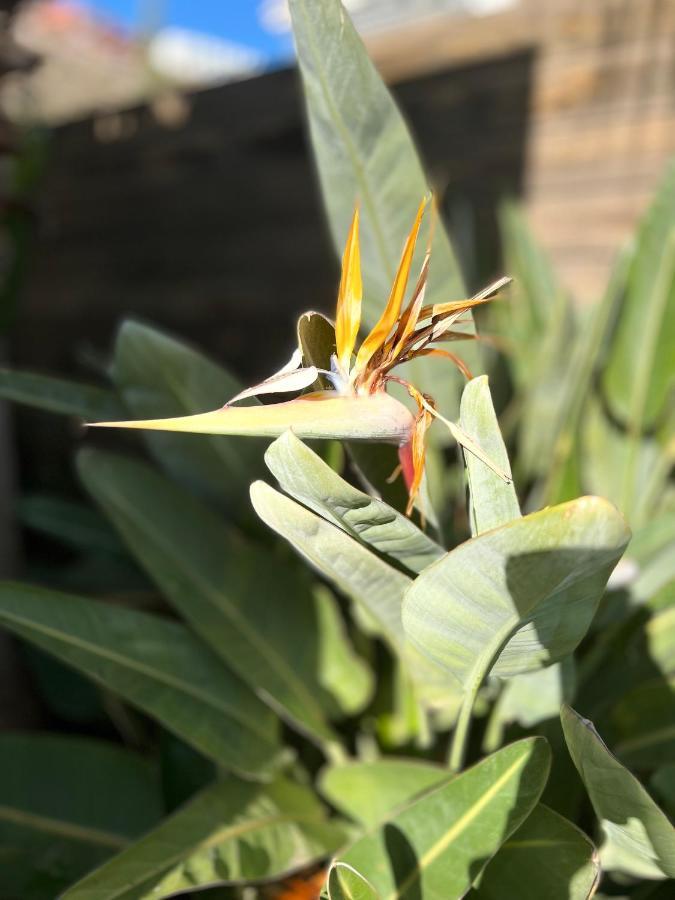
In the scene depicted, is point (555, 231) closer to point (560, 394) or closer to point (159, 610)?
point (560, 394)

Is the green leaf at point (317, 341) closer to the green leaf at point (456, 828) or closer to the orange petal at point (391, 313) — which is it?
the orange petal at point (391, 313)

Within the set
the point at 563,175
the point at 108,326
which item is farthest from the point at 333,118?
the point at 108,326

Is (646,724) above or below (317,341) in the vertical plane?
below

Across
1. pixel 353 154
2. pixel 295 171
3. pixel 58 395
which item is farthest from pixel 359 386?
pixel 295 171

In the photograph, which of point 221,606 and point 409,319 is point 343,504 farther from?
point 221,606

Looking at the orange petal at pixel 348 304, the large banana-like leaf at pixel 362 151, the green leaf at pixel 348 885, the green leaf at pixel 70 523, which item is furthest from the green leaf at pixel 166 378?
the green leaf at pixel 70 523

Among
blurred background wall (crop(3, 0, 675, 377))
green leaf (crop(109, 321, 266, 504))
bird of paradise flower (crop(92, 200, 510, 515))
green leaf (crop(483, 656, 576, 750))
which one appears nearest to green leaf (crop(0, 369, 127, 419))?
green leaf (crop(109, 321, 266, 504))

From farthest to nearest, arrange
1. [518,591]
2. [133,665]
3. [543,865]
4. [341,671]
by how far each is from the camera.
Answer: [341,671] < [133,665] < [543,865] < [518,591]
